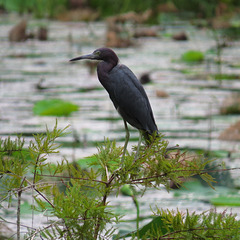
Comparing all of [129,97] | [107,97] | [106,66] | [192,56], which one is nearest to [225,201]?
[129,97]

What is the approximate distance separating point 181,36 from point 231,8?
11.4 feet

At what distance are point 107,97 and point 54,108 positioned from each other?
1.46 meters

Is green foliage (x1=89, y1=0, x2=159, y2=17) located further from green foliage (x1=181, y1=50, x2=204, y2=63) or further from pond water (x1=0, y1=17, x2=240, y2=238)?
green foliage (x1=181, y1=50, x2=204, y2=63)

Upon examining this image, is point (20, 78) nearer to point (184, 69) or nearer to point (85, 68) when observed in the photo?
point (85, 68)

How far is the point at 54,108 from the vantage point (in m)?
4.32

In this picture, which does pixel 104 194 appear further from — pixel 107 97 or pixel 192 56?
pixel 192 56

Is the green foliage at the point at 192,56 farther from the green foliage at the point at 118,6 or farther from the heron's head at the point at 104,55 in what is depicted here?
the heron's head at the point at 104,55

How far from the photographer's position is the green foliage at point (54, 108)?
430 cm

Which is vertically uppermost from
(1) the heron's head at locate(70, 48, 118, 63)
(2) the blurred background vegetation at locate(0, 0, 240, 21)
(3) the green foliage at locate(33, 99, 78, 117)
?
(1) the heron's head at locate(70, 48, 118, 63)

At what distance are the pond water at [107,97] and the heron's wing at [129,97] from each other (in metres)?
0.52

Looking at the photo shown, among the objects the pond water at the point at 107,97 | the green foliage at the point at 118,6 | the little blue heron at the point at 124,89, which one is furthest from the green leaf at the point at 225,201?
the green foliage at the point at 118,6

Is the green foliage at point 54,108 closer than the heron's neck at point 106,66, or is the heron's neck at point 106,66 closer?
the heron's neck at point 106,66

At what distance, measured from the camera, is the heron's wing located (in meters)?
2.27

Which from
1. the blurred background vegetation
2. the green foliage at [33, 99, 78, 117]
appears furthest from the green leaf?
the blurred background vegetation
